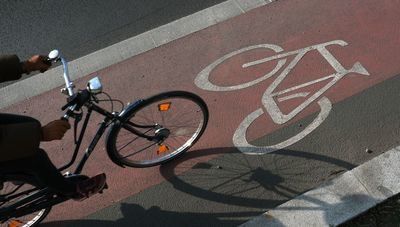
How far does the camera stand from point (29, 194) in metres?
4.20

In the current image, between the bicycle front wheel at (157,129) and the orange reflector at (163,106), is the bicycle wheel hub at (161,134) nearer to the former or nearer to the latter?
the bicycle front wheel at (157,129)

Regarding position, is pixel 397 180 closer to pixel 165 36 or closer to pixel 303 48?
pixel 303 48

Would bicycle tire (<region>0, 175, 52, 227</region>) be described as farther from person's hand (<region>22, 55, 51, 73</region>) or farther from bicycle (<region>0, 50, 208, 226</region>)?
person's hand (<region>22, 55, 51, 73</region>)

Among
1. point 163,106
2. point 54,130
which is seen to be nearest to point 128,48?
point 163,106

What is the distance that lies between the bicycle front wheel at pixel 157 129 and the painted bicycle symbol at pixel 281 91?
55cm

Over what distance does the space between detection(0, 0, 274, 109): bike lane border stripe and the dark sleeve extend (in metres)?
2.57

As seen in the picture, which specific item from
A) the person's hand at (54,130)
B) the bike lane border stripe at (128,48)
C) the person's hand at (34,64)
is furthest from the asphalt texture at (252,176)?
the bike lane border stripe at (128,48)

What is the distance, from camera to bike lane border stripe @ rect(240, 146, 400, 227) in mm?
4379

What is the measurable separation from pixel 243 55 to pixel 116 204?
8.34 feet

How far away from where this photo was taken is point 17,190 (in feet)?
13.8

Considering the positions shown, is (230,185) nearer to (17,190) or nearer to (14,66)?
(17,190)

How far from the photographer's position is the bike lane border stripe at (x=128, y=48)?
6289mm

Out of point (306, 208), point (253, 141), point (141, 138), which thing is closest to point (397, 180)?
point (306, 208)

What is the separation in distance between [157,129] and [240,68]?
180 centimetres
